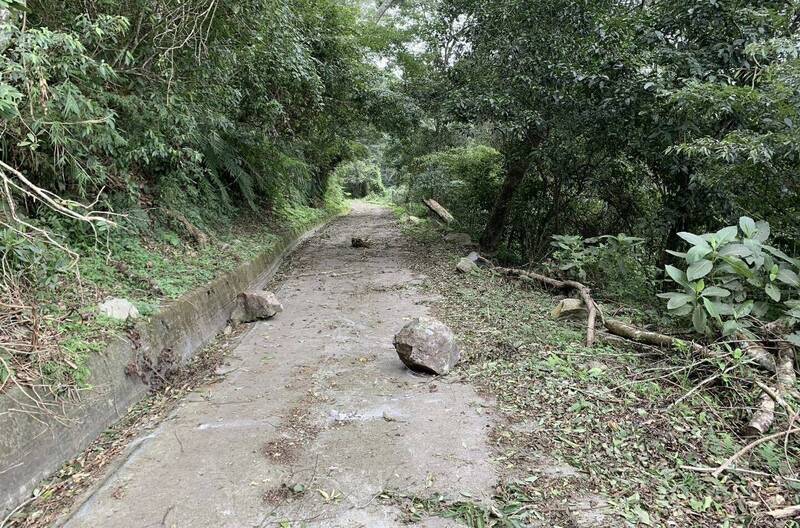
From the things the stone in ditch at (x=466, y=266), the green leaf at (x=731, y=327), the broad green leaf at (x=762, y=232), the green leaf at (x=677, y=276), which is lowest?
the stone in ditch at (x=466, y=266)

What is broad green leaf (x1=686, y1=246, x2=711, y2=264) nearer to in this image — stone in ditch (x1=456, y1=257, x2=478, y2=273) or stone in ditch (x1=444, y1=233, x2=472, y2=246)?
stone in ditch (x1=456, y1=257, x2=478, y2=273)

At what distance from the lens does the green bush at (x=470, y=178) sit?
11.1m

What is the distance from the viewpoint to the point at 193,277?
5.39 meters

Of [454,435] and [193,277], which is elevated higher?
[193,277]

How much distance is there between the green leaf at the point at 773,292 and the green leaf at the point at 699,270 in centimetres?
41

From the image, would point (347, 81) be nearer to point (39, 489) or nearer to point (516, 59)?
point (516, 59)

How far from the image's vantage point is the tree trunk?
375 inches

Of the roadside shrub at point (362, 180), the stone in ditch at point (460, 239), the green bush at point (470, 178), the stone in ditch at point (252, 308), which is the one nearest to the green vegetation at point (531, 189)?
the stone in ditch at point (252, 308)

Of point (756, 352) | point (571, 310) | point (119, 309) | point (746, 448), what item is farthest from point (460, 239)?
point (746, 448)

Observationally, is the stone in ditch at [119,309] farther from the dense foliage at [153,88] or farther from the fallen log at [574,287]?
the fallen log at [574,287]

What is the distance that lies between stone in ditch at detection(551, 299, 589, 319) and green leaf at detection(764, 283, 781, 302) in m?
1.71

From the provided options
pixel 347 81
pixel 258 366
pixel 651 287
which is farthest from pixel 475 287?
pixel 347 81

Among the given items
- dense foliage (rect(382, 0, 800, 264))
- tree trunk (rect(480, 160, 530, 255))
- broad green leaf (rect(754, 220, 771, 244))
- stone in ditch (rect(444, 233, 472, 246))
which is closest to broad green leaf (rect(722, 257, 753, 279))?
broad green leaf (rect(754, 220, 771, 244))

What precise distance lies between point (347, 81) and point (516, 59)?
340 centimetres
